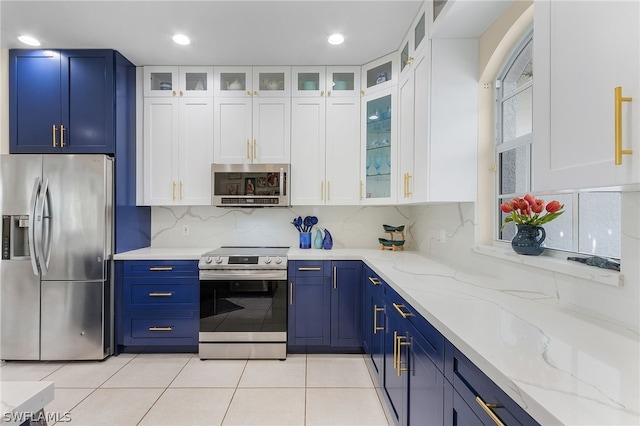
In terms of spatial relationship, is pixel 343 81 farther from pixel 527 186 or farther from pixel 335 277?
pixel 527 186

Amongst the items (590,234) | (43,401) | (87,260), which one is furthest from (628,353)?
(87,260)

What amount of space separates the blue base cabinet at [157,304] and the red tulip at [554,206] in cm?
255

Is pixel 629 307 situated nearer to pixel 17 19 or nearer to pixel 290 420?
pixel 290 420

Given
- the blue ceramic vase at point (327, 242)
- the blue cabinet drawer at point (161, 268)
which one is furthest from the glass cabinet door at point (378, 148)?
the blue cabinet drawer at point (161, 268)

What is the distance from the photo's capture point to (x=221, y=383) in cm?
243

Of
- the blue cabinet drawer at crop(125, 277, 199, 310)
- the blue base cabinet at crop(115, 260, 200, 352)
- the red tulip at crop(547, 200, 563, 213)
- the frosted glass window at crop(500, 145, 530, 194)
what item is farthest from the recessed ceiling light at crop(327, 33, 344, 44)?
the blue cabinet drawer at crop(125, 277, 199, 310)

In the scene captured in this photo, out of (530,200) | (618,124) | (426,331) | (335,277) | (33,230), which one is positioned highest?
(618,124)

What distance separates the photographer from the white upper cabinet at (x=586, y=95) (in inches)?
31.0

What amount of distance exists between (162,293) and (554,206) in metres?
2.87

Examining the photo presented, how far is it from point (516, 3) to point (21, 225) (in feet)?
12.2

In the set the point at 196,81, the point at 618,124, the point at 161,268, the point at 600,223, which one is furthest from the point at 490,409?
the point at 196,81

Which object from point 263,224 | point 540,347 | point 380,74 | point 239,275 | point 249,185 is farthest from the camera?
point 263,224

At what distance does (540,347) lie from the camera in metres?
0.91

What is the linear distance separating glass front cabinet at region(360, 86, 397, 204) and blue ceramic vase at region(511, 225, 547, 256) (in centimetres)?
127
